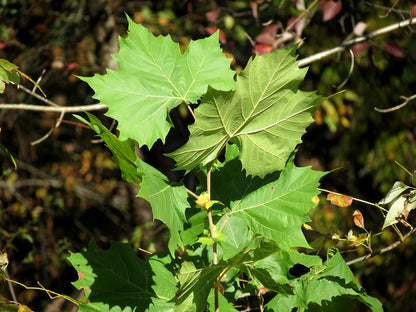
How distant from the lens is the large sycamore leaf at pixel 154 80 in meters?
0.80

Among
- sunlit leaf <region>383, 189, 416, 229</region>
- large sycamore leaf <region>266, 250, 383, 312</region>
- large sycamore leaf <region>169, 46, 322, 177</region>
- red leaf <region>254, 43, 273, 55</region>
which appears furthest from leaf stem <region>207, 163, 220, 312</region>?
red leaf <region>254, 43, 273, 55</region>

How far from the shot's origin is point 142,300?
2.66 feet

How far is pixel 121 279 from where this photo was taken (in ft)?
2.74

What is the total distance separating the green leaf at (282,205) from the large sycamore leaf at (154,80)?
18 cm

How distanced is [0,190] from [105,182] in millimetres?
1259

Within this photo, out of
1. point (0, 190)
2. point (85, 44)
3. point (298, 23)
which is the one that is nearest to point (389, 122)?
point (298, 23)

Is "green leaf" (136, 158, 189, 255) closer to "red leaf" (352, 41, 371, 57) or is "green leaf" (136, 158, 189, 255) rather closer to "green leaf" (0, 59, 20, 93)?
"green leaf" (0, 59, 20, 93)

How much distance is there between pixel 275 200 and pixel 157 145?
1.79 meters

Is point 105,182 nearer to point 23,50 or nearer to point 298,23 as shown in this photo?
point 23,50

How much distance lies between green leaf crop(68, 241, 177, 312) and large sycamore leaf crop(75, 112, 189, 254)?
98 millimetres

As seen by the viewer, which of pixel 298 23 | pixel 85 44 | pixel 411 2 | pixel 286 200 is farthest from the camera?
pixel 85 44

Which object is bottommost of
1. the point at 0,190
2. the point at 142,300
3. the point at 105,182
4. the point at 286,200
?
the point at 105,182

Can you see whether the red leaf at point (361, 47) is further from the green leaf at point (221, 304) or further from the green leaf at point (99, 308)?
the green leaf at point (99, 308)

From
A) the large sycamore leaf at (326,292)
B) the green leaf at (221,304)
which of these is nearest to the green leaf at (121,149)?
the green leaf at (221,304)
